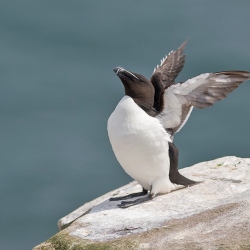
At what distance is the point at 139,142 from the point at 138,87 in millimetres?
683

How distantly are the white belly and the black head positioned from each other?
127 mm

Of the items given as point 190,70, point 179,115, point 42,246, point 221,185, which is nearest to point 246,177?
point 221,185

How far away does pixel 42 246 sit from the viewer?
1030 cm

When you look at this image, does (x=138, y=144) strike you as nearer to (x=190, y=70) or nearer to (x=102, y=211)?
(x=102, y=211)

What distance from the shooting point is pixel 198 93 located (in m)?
11.4

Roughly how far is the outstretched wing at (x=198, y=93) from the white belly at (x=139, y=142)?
253 millimetres

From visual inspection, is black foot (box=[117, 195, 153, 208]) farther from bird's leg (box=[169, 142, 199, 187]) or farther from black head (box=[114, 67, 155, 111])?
black head (box=[114, 67, 155, 111])

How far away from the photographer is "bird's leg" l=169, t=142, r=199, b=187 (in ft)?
37.9

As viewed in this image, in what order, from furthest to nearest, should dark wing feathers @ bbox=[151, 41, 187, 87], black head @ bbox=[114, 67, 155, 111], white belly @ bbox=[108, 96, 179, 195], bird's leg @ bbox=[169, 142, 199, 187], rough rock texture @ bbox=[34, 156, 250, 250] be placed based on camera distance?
dark wing feathers @ bbox=[151, 41, 187, 87] < bird's leg @ bbox=[169, 142, 199, 187] < black head @ bbox=[114, 67, 155, 111] < white belly @ bbox=[108, 96, 179, 195] < rough rock texture @ bbox=[34, 156, 250, 250]

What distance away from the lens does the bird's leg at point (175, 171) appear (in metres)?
11.6

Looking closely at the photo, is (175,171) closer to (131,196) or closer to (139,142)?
(131,196)

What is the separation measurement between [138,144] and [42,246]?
5.64 feet

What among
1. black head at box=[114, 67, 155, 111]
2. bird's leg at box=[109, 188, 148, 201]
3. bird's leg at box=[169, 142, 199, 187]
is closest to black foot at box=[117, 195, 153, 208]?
bird's leg at box=[109, 188, 148, 201]

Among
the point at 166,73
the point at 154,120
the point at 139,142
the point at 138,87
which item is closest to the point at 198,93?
the point at 154,120
